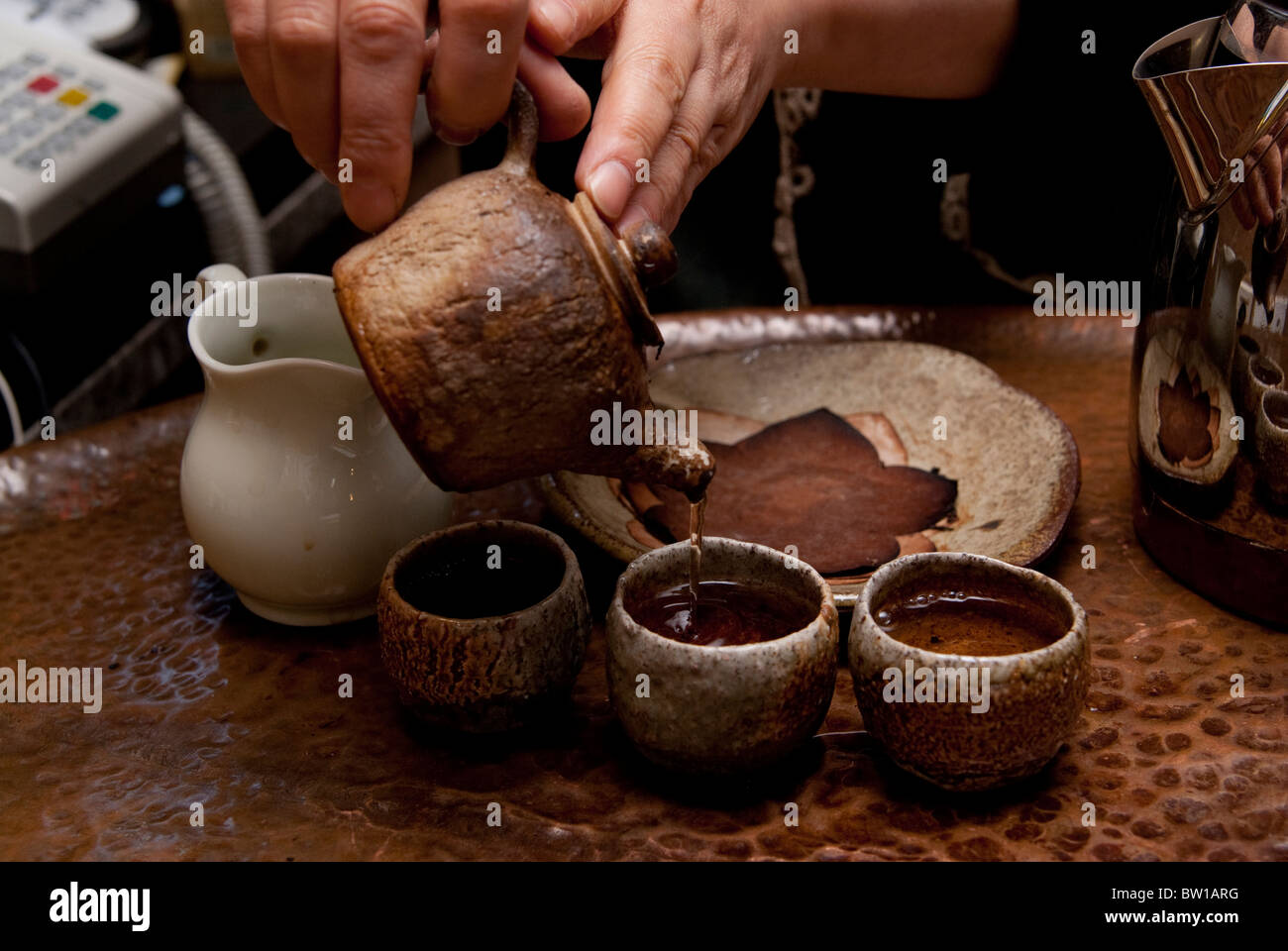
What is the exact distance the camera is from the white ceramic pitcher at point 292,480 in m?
1.14

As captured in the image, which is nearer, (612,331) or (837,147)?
(612,331)

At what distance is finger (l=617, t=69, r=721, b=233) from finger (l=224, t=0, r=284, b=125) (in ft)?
1.07

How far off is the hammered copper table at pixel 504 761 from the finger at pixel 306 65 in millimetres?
496

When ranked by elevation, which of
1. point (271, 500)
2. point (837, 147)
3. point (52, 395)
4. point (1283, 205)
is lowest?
point (52, 395)

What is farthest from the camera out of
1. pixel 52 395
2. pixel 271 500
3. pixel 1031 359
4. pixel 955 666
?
pixel 52 395

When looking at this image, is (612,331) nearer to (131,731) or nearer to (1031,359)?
(131,731)

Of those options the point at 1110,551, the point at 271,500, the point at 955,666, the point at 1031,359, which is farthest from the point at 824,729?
the point at 1031,359

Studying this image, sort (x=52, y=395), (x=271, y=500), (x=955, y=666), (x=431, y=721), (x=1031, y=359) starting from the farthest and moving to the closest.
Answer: (x=52, y=395) → (x=1031, y=359) → (x=271, y=500) → (x=431, y=721) → (x=955, y=666)

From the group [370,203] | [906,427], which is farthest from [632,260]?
[906,427]

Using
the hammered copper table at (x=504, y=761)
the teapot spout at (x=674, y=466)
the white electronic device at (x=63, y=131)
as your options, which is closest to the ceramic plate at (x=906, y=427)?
the hammered copper table at (x=504, y=761)

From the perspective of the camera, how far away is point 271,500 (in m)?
1.14

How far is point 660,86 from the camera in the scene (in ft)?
3.71

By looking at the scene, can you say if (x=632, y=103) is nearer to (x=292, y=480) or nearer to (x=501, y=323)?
(x=501, y=323)

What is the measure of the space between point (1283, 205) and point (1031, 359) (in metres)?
0.66
